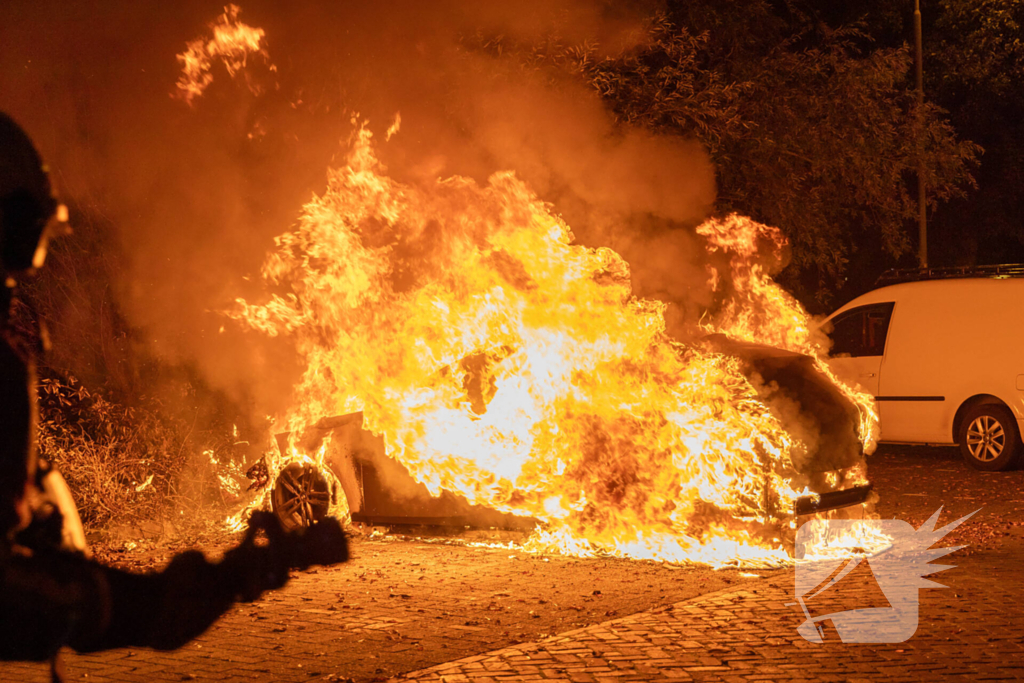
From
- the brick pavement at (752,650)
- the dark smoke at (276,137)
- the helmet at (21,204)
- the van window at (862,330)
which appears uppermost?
the dark smoke at (276,137)

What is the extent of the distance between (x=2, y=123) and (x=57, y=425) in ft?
29.3

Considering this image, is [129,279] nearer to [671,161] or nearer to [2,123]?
[671,161]

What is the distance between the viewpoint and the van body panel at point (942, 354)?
41.7 ft

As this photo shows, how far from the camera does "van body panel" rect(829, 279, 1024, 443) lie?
1272cm

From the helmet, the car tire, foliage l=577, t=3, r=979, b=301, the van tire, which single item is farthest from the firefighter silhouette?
the van tire

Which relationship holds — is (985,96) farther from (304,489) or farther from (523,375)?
(304,489)

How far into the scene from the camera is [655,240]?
12188 millimetres

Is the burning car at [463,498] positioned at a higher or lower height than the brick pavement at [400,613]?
higher

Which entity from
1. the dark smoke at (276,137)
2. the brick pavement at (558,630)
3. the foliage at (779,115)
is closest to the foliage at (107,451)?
the dark smoke at (276,137)

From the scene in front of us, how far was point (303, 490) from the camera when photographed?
9141mm

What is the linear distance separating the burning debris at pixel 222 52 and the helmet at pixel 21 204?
9468 millimetres

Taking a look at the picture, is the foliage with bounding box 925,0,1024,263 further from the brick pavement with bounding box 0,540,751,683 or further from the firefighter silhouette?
the firefighter silhouette

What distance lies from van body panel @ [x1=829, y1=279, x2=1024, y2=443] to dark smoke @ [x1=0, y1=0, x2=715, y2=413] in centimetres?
318

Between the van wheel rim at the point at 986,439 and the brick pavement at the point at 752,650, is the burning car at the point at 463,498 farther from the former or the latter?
the van wheel rim at the point at 986,439
